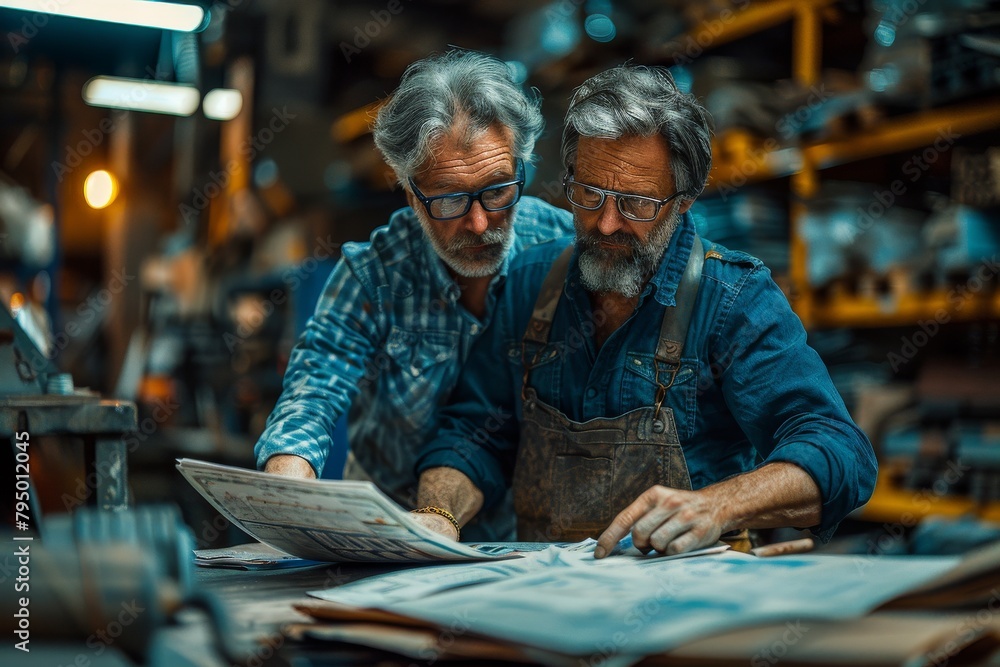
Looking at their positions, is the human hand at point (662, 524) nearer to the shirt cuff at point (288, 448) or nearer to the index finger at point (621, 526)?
the index finger at point (621, 526)

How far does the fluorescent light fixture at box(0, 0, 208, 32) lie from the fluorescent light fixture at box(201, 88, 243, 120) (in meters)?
2.72

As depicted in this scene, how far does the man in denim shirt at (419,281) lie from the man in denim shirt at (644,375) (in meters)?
0.14

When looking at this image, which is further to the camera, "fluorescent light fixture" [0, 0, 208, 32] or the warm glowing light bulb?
the warm glowing light bulb

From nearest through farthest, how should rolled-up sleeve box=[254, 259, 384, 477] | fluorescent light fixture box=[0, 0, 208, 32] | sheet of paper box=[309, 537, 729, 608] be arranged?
sheet of paper box=[309, 537, 729, 608] < rolled-up sleeve box=[254, 259, 384, 477] < fluorescent light fixture box=[0, 0, 208, 32]

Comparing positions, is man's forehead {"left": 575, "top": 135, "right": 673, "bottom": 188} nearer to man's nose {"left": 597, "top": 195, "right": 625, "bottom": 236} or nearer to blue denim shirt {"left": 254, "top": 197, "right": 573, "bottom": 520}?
man's nose {"left": 597, "top": 195, "right": 625, "bottom": 236}

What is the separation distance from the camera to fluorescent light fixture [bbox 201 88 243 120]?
6.00m

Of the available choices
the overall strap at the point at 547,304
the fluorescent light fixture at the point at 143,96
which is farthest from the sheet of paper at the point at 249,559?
the fluorescent light fixture at the point at 143,96

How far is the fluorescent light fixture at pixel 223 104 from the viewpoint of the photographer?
6.00 metres

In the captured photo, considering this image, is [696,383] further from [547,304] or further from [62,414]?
[62,414]

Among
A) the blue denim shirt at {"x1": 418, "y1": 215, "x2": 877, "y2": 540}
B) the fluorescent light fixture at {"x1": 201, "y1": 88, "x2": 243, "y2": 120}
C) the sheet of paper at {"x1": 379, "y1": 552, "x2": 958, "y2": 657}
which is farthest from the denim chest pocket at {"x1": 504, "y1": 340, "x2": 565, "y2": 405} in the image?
the fluorescent light fixture at {"x1": 201, "y1": 88, "x2": 243, "y2": 120}

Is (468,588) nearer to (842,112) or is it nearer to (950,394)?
(950,394)

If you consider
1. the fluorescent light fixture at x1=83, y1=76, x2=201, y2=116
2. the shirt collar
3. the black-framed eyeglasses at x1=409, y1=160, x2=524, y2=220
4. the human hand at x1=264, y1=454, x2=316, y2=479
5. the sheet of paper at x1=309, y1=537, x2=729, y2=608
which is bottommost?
the sheet of paper at x1=309, y1=537, x2=729, y2=608

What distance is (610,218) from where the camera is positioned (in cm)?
152

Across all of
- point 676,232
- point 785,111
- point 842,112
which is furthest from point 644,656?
point 785,111
